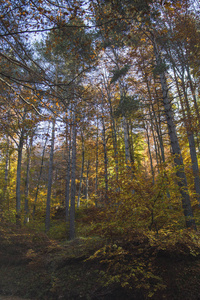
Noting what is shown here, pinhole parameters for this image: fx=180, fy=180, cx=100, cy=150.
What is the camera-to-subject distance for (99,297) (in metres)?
3.54

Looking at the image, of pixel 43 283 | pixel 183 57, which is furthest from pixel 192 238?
pixel 183 57

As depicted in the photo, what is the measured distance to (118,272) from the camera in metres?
3.72

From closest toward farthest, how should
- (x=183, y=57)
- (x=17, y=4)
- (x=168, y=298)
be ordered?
1. (x=168, y=298)
2. (x=17, y=4)
3. (x=183, y=57)

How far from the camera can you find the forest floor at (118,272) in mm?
3262

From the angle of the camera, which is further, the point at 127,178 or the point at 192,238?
the point at 127,178

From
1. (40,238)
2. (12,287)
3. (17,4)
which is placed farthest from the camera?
(40,238)

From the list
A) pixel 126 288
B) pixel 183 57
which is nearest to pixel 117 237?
pixel 126 288

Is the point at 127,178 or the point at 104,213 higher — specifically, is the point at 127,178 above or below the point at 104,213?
above

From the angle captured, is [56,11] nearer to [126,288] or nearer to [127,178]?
[127,178]

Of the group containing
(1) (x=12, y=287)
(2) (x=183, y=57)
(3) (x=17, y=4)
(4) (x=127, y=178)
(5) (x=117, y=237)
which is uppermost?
(2) (x=183, y=57)

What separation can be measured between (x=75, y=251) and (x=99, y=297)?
1743 millimetres

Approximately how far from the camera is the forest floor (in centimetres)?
326

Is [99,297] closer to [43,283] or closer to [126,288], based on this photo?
[126,288]

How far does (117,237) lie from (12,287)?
10.0 ft
